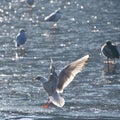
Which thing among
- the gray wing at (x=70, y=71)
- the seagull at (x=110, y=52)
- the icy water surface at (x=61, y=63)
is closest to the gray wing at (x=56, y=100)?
the gray wing at (x=70, y=71)

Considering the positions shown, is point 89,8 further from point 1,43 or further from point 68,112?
point 68,112

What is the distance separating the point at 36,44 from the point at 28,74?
6.01 metres

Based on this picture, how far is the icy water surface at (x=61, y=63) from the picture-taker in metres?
14.3

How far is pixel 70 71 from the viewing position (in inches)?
505

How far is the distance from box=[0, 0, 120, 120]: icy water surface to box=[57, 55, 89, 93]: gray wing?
886mm

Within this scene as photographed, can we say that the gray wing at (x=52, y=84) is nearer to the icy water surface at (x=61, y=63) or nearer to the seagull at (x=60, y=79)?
the seagull at (x=60, y=79)

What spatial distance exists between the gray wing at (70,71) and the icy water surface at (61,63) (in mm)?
886

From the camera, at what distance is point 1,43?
82.0 ft

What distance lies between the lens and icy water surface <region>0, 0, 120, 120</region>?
14289 mm

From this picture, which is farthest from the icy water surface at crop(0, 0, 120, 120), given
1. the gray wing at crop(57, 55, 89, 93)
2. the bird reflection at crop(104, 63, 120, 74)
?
the gray wing at crop(57, 55, 89, 93)

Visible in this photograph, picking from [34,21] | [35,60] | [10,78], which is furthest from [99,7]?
[10,78]

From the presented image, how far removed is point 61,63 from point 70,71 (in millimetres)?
6964

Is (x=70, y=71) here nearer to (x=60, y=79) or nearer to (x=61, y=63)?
(x=60, y=79)

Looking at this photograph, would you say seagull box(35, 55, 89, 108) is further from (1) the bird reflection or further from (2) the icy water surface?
→ (1) the bird reflection
